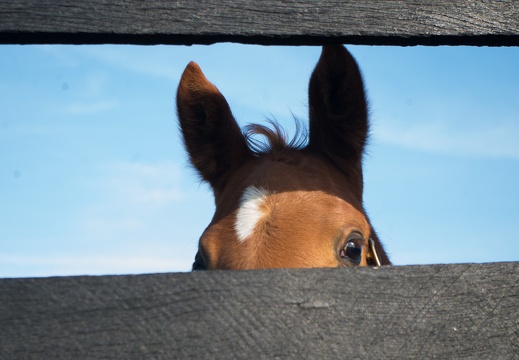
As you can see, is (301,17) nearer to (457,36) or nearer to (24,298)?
(457,36)

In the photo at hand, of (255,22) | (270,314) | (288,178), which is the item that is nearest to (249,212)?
(288,178)

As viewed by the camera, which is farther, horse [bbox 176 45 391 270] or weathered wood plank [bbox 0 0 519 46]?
horse [bbox 176 45 391 270]

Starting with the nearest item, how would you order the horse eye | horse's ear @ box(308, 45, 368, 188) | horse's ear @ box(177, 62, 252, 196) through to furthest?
the horse eye, horse's ear @ box(308, 45, 368, 188), horse's ear @ box(177, 62, 252, 196)

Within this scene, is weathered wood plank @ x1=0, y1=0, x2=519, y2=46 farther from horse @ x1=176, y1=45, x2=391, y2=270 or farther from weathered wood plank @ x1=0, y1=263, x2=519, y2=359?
horse @ x1=176, y1=45, x2=391, y2=270

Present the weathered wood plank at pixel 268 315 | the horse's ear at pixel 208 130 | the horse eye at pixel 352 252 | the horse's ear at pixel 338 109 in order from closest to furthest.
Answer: the weathered wood plank at pixel 268 315
the horse eye at pixel 352 252
the horse's ear at pixel 338 109
the horse's ear at pixel 208 130

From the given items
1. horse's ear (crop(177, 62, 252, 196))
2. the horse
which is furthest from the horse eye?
horse's ear (crop(177, 62, 252, 196))

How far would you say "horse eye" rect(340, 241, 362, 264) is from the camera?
9.61ft

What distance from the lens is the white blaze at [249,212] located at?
2.88 m

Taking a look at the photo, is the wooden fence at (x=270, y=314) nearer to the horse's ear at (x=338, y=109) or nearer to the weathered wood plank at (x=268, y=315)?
the weathered wood plank at (x=268, y=315)

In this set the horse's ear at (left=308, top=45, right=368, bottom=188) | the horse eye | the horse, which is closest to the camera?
the horse

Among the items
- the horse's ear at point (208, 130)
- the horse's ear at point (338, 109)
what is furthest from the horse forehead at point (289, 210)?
the horse's ear at point (208, 130)

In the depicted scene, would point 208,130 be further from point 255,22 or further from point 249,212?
point 255,22

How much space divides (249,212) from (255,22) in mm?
1511

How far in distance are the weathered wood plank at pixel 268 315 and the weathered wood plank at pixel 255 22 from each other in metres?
0.62
